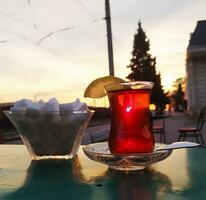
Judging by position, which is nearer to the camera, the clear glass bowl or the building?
the clear glass bowl

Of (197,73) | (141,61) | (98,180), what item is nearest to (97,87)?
(98,180)

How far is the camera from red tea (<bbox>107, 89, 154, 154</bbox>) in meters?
0.98

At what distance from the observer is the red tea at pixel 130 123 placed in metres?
0.98

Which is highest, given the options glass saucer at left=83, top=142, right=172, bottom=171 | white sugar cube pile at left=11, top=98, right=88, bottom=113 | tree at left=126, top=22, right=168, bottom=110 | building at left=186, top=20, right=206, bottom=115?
tree at left=126, top=22, right=168, bottom=110

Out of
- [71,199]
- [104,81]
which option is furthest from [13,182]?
[104,81]

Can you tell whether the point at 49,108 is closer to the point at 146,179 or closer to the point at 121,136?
the point at 121,136

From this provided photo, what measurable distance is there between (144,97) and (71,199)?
0.37 metres

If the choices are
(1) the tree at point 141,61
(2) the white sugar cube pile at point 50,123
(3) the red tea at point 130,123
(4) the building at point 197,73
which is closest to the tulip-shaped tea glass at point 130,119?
(3) the red tea at point 130,123

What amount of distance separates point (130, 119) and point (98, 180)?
0.61 ft

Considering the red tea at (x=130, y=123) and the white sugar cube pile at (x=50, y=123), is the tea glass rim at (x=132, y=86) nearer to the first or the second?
the red tea at (x=130, y=123)

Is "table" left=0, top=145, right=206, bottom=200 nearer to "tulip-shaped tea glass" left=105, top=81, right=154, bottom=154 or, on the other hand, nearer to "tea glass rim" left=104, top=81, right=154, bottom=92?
"tulip-shaped tea glass" left=105, top=81, right=154, bottom=154

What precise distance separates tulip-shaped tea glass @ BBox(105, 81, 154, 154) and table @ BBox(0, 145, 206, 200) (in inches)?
2.4

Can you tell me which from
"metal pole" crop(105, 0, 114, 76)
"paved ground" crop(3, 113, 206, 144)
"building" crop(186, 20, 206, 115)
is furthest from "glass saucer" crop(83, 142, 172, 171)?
"building" crop(186, 20, 206, 115)

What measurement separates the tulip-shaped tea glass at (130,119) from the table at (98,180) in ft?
0.20
